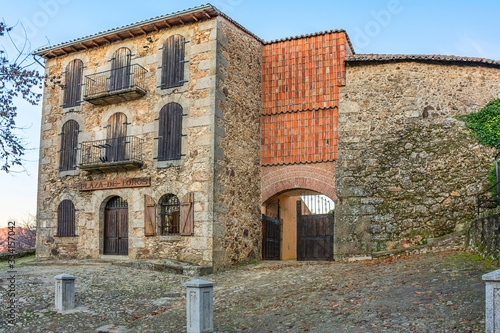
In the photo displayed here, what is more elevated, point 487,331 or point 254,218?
point 254,218

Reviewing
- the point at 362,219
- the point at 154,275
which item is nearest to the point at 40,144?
the point at 154,275

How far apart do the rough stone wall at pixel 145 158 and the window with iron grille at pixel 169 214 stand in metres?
0.24

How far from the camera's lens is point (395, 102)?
51.8 feet

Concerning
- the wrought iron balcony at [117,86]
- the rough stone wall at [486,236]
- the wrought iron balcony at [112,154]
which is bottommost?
the rough stone wall at [486,236]

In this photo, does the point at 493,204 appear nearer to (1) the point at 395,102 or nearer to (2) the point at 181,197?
(1) the point at 395,102

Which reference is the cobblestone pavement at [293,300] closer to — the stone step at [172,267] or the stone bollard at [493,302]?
the stone step at [172,267]

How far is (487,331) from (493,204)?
386 inches

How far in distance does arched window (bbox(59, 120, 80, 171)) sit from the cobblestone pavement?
5.21m

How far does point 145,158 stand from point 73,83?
458 centimetres

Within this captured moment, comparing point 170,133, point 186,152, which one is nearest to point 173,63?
point 170,133

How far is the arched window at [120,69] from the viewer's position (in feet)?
53.3

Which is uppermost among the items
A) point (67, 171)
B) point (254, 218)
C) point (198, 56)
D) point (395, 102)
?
point (198, 56)

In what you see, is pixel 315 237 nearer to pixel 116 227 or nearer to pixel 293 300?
pixel 116 227

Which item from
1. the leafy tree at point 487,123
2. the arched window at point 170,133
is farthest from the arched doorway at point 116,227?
the leafy tree at point 487,123
